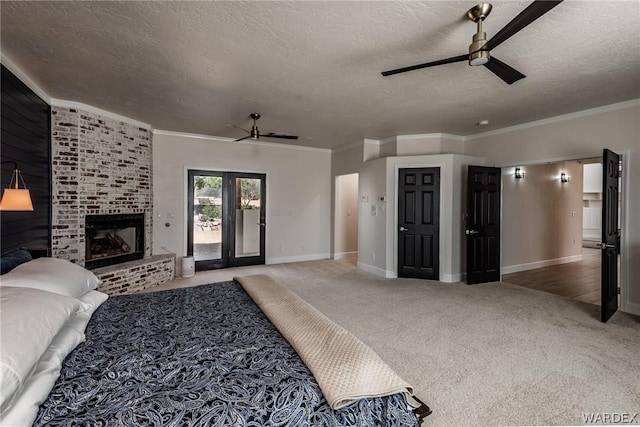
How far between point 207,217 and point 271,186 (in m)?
1.52

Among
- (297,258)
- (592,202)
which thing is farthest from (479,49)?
(592,202)

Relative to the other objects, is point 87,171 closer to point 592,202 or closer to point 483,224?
point 483,224

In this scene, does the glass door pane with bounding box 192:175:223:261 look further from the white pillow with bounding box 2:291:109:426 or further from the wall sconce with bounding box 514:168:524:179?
the wall sconce with bounding box 514:168:524:179

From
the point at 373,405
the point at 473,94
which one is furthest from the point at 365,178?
the point at 373,405

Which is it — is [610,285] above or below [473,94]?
below

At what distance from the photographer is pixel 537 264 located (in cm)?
642

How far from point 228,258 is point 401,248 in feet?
11.7

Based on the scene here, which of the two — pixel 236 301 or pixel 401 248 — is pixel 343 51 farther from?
pixel 401 248

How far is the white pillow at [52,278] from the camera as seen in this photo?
1757mm

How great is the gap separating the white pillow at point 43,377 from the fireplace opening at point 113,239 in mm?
3218

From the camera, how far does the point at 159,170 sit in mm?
5777

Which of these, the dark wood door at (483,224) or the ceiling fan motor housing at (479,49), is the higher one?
the ceiling fan motor housing at (479,49)

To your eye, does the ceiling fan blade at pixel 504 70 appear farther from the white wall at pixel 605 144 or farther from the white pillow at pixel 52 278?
the white pillow at pixel 52 278

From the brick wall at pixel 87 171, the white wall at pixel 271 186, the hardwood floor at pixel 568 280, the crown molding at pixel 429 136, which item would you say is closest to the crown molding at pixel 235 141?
the white wall at pixel 271 186
